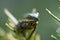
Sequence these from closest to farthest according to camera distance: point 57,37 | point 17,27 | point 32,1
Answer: point 57,37 → point 17,27 → point 32,1

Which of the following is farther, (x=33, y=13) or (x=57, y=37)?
(x=33, y=13)

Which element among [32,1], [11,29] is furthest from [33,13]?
[32,1]

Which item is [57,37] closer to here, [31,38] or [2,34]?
[31,38]

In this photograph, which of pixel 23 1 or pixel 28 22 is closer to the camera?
pixel 28 22

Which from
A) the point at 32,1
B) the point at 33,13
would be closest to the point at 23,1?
the point at 32,1

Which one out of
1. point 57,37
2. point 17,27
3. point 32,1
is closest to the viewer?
point 57,37

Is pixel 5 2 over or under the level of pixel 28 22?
over

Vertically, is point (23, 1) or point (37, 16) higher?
point (23, 1)

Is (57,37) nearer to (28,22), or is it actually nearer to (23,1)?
(28,22)

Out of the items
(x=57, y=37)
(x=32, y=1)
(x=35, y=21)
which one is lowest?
(x=57, y=37)
